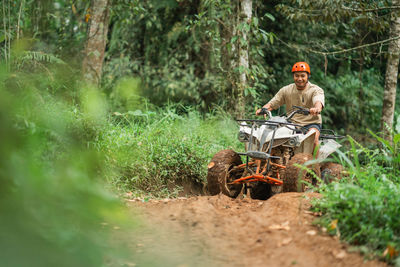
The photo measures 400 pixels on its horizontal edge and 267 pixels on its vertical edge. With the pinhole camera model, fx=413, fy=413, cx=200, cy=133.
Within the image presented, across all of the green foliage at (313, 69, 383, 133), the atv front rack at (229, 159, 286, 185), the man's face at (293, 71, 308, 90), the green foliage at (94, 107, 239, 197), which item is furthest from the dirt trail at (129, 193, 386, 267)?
the green foliage at (313, 69, 383, 133)

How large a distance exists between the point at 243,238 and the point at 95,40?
5.55m

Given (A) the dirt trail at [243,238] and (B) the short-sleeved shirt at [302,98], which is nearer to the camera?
(A) the dirt trail at [243,238]

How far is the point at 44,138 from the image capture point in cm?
231

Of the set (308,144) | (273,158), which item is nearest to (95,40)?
(273,158)

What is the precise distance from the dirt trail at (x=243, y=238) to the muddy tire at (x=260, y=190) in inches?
58.2

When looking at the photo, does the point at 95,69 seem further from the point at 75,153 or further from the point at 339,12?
the point at 75,153

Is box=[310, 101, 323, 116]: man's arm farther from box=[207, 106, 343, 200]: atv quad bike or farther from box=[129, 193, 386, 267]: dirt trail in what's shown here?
box=[129, 193, 386, 267]: dirt trail

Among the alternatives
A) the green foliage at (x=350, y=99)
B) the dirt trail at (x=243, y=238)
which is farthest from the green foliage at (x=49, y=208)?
the green foliage at (x=350, y=99)

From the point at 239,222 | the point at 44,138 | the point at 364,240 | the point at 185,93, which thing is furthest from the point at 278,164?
the point at 185,93

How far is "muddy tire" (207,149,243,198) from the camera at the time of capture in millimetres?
5371

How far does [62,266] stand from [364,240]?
235 cm

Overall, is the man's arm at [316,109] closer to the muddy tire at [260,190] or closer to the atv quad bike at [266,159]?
the atv quad bike at [266,159]

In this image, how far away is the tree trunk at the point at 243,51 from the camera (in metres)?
8.44

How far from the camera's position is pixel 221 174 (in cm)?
536
